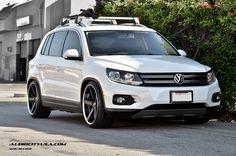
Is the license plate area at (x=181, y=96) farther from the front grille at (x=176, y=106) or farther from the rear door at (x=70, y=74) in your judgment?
the rear door at (x=70, y=74)

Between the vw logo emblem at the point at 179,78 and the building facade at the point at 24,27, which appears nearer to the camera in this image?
the vw logo emblem at the point at 179,78

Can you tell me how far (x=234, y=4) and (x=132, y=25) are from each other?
1.89m

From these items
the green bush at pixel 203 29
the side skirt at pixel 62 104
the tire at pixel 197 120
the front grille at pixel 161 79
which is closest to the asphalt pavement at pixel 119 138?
the tire at pixel 197 120

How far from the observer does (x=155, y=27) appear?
1252 cm

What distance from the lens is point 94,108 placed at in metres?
9.84

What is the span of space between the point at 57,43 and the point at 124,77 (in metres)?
2.76

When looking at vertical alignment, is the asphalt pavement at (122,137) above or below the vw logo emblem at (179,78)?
below

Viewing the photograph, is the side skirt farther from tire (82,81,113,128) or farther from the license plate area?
the license plate area

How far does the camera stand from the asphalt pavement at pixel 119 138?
7.47 m

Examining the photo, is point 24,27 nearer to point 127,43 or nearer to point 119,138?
point 127,43

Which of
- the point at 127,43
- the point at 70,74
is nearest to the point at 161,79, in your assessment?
the point at 127,43

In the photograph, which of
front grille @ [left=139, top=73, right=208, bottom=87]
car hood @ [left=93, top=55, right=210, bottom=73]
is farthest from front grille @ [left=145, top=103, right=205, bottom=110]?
car hood @ [left=93, top=55, right=210, bottom=73]

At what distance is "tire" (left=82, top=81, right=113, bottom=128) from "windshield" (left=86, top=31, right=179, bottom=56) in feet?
2.37

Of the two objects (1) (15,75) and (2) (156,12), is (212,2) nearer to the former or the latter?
(2) (156,12)
